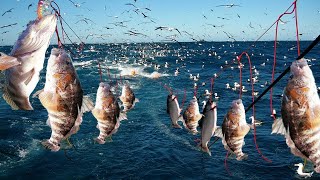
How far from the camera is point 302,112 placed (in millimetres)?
4352

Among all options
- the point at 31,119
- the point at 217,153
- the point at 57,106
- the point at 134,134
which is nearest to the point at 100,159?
the point at 134,134

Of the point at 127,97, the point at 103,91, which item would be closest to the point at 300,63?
the point at 103,91

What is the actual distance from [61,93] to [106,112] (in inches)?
82.5

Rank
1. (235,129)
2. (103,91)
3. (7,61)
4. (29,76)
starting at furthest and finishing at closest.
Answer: (103,91) < (235,129) < (29,76) < (7,61)

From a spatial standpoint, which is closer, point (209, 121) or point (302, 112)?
point (302, 112)

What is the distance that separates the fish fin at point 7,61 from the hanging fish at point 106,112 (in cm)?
298

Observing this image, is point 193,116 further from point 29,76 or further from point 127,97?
point 29,76

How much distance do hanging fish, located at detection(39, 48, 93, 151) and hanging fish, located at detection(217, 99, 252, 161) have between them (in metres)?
3.29

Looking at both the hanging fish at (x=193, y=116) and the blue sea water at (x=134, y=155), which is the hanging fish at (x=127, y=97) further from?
the blue sea water at (x=134, y=155)

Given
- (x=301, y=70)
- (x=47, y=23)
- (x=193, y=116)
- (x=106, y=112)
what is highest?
(x=47, y=23)

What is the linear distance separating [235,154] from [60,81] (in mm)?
4109

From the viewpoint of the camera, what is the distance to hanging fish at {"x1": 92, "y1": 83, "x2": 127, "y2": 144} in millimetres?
6660

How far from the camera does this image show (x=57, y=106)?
466 cm

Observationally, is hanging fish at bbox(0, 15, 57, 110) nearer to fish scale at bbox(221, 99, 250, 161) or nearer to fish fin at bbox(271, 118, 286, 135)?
fish fin at bbox(271, 118, 286, 135)
